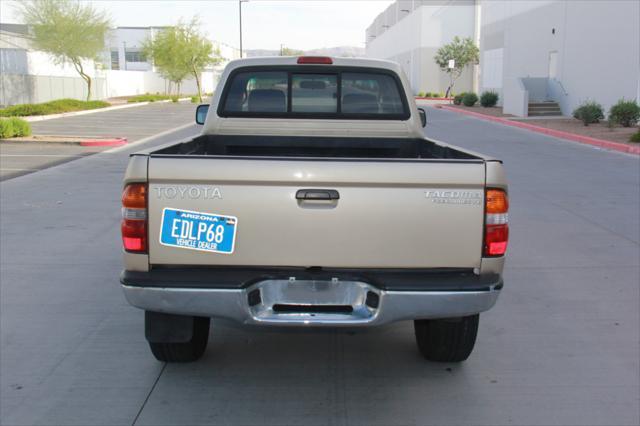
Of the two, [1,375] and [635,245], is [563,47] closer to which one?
[635,245]

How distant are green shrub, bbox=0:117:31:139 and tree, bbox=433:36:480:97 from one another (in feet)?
146

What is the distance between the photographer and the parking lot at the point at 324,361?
3.81 metres

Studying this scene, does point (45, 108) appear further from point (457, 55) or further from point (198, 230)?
point (457, 55)

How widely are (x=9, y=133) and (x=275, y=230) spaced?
64.0 feet

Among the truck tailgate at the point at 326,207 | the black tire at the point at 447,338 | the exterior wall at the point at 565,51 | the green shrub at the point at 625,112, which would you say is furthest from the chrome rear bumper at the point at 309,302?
the exterior wall at the point at 565,51

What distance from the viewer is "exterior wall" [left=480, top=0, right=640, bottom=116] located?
976 inches

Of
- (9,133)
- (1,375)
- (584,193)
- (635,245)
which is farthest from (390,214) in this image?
(9,133)

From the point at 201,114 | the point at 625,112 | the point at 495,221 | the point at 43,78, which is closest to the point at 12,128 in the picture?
the point at 201,114

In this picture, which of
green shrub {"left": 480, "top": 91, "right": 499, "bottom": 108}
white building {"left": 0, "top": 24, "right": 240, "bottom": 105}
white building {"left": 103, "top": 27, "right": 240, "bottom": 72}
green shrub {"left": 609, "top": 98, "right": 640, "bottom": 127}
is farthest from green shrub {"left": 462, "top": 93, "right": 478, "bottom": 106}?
white building {"left": 103, "top": 27, "right": 240, "bottom": 72}

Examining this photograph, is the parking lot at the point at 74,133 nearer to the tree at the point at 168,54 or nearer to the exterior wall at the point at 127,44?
the tree at the point at 168,54

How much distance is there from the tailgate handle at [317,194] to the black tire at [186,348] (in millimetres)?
1275

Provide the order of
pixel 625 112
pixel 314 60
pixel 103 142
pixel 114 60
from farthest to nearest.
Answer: pixel 114 60, pixel 625 112, pixel 103 142, pixel 314 60

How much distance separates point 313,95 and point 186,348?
226 cm

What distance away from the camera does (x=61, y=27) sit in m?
40.7
